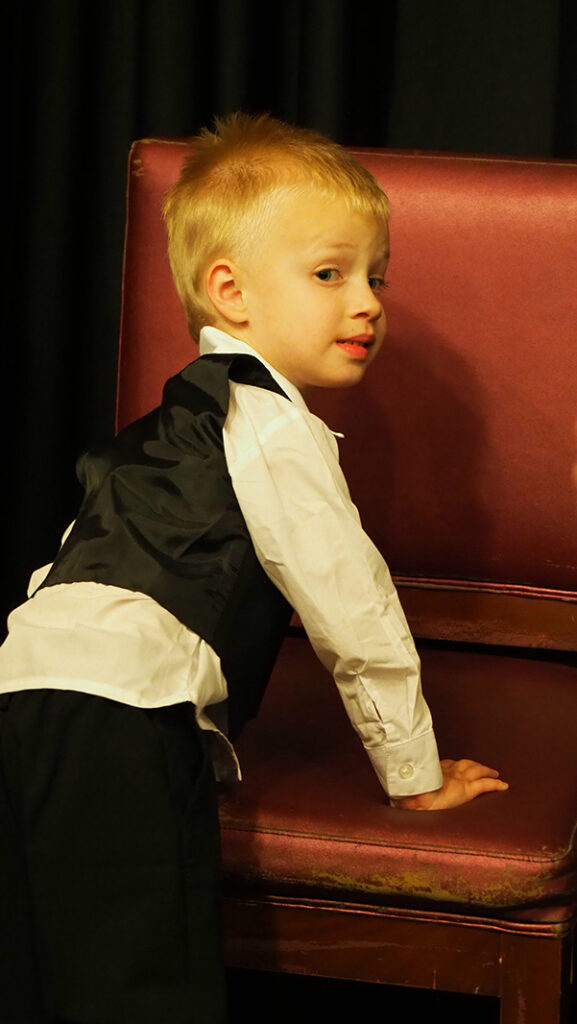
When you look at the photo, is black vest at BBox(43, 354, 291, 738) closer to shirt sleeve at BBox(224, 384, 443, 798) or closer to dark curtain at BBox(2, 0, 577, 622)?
shirt sleeve at BBox(224, 384, 443, 798)

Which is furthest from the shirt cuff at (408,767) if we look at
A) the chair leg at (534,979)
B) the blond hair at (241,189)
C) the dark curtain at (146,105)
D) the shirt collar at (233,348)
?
the dark curtain at (146,105)

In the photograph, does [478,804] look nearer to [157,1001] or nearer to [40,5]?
[157,1001]

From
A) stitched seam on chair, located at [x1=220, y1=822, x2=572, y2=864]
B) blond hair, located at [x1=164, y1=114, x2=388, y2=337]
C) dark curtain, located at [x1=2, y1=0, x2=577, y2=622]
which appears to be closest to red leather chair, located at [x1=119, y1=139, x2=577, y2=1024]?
stitched seam on chair, located at [x1=220, y1=822, x2=572, y2=864]

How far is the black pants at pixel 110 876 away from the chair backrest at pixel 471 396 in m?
0.46

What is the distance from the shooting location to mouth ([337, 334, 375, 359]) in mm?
1056

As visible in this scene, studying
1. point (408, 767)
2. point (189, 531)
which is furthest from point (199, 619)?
point (408, 767)

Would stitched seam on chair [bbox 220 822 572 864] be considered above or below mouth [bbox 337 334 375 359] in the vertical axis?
below

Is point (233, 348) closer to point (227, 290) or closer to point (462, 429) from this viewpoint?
point (227, 290)

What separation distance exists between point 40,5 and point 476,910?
4.09 feet

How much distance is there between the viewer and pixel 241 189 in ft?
3.47

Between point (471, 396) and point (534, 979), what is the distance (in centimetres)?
57

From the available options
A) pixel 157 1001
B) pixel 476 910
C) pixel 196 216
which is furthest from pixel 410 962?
pixel 196 216

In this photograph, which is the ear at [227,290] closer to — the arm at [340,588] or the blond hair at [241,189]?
the blond hair at [241,189]

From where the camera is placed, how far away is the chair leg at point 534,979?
0.94 meters
